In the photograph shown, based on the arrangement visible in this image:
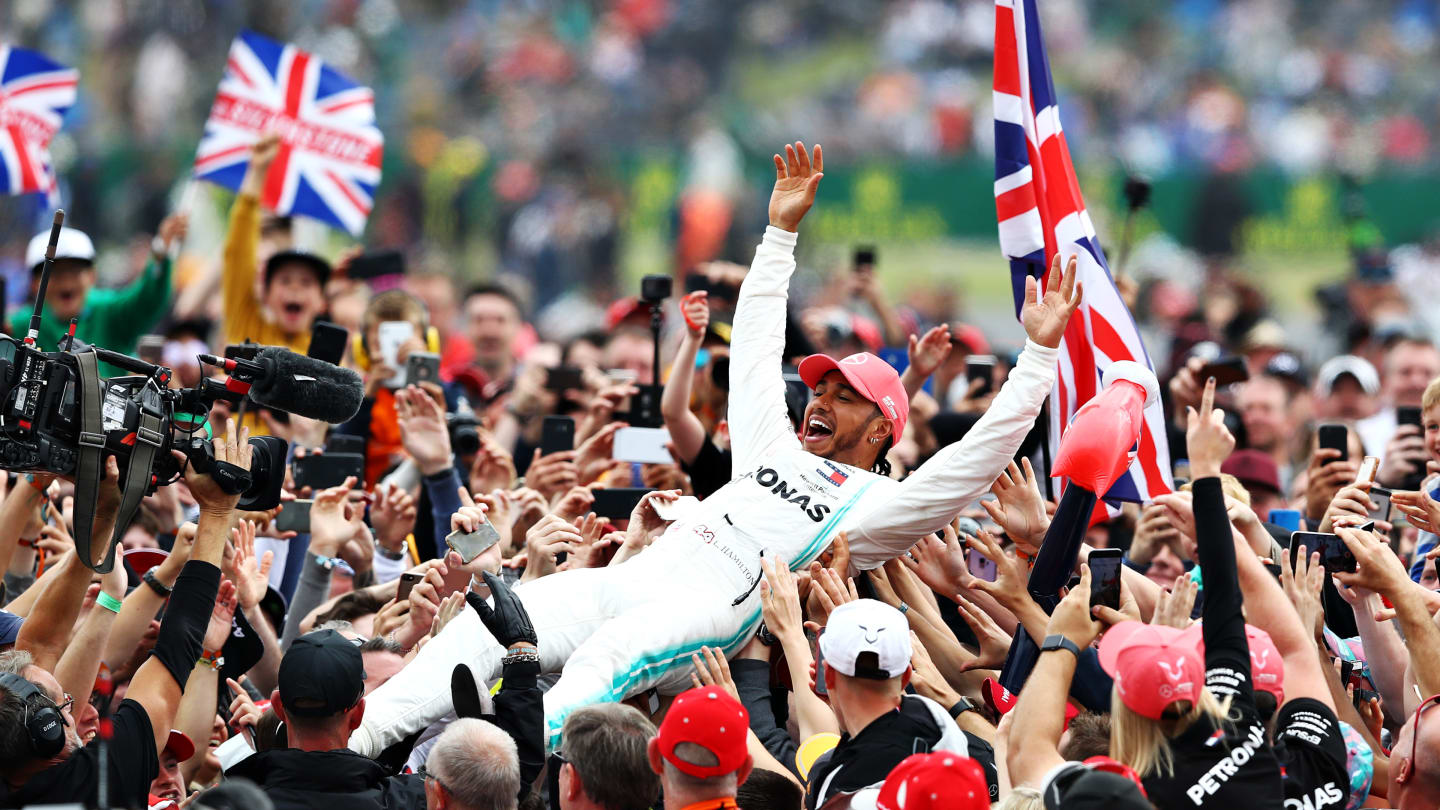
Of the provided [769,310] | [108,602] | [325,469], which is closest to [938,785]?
[108,602]

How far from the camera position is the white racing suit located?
5.19 m

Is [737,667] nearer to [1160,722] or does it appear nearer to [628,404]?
[1160,722]

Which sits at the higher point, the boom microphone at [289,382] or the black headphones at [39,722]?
the boom microphone at [289,382]

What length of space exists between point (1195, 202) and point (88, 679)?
1669 cm

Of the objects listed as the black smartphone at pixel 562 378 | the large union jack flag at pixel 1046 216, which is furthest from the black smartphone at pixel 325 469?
the large union jack flag at pixel 1046 216

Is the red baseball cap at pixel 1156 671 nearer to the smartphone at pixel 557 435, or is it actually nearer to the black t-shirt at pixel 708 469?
the black t-shirt at pixel 708 469

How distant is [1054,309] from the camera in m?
5.42

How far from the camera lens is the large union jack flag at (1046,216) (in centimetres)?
649

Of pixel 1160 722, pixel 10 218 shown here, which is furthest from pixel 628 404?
pixel 10 218

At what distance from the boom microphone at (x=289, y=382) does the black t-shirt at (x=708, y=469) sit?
7.34 feet

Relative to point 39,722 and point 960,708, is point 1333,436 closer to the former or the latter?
point 960,708

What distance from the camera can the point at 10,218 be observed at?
841 inches

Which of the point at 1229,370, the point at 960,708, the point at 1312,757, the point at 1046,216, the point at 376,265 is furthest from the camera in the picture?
the point at 376,265

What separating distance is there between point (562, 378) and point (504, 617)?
353 cm
